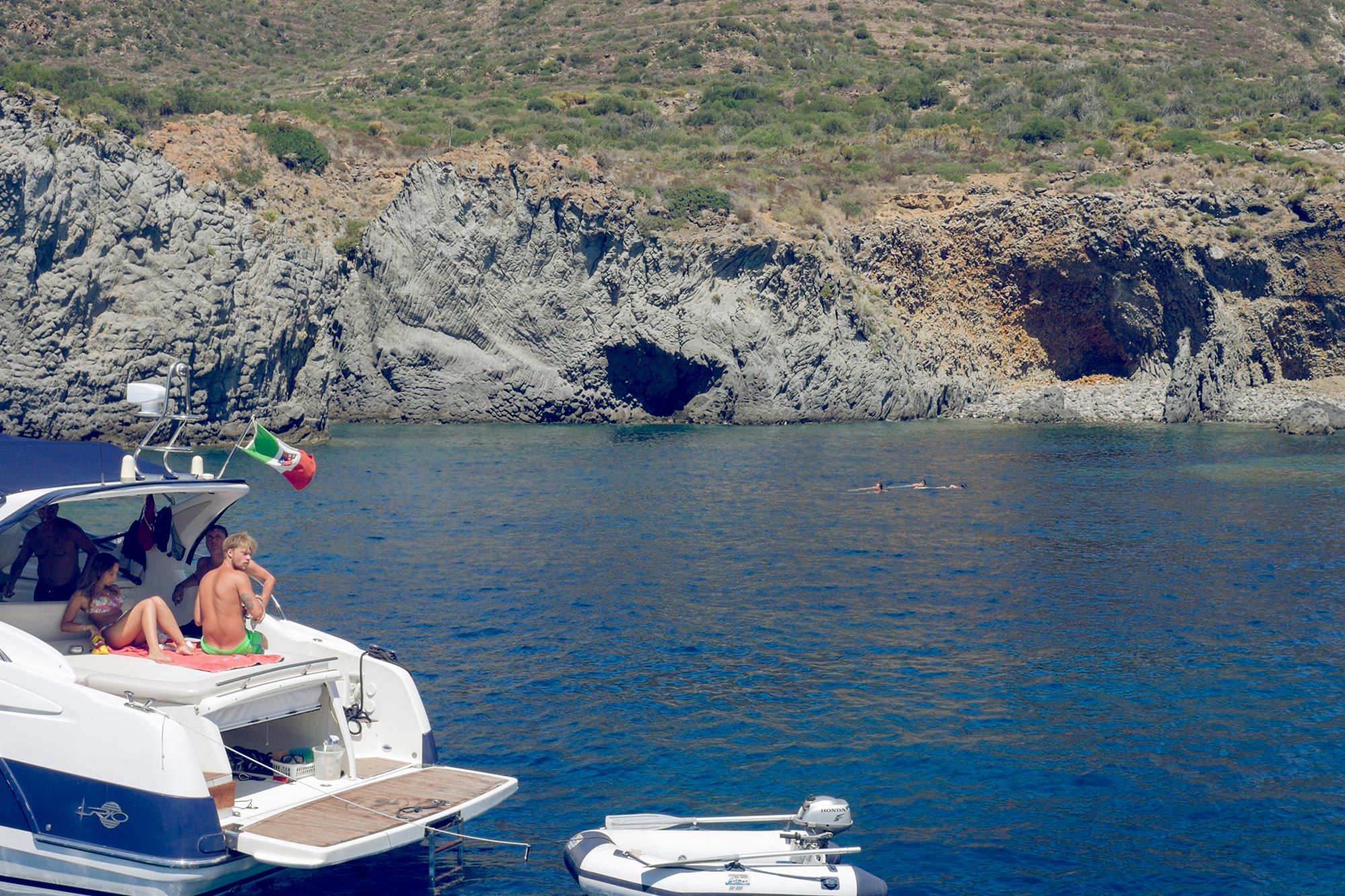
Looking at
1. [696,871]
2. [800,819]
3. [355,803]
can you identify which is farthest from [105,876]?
[800,819]

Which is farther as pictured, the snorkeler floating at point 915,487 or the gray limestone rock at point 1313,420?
the gray limestone rock at point 1313,420

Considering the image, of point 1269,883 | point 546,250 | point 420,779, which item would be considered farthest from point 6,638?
point 546,250

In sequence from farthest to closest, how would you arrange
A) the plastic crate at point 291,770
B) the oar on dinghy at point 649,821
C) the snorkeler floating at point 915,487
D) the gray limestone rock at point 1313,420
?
1. the gray limestone rock at point 1313,420
2. the snorkeler floating at point 915,487
3. the plastic crate at point 291,770
4. the oar on dinghy at point 649,821

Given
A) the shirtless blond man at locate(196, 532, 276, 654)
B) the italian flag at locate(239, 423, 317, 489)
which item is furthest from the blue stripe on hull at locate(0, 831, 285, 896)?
the italian flag at locate(239, 423, 317, 489)

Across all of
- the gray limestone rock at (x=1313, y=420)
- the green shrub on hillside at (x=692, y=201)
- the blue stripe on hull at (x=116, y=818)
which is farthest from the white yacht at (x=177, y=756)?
the green shrub on hillside at (x=692, y=201)

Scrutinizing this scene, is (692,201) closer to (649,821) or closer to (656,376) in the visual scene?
(656,376)

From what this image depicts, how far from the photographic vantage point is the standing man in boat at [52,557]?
11430mm

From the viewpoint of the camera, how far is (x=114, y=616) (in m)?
11.4

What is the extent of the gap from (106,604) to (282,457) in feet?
8.02

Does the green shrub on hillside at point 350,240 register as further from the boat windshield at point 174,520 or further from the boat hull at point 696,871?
the boat hull at point 696,871

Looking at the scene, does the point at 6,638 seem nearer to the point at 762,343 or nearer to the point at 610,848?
the point at 610,848

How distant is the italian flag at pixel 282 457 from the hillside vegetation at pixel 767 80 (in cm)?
4571

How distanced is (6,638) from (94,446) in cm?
295

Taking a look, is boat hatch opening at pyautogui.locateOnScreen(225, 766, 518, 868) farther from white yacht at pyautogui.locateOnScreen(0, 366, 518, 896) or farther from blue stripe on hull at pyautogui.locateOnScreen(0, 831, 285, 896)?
blue stripe on hull at pyautogui.locateOnScreen(0, 831, 285, 896)
